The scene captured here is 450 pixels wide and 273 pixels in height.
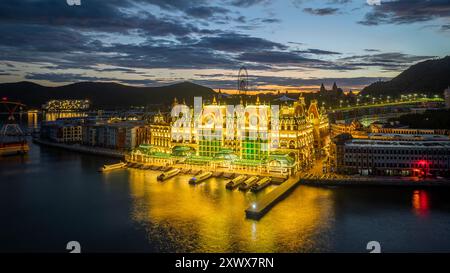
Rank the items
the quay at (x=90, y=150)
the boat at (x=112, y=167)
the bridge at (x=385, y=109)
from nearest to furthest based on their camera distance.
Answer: the boat at (x=112, y=167) < the quay at (x=90, y=150) < the bridge at (x=385, y=109)

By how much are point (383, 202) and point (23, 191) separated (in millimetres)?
7836

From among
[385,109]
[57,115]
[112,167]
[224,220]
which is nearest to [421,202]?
[224,220]

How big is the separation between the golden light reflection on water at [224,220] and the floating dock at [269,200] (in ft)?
0.37

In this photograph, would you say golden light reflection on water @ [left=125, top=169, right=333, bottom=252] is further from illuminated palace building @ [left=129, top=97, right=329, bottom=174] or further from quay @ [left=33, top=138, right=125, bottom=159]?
quay @ [left=33, top=138, right=125, bottom=159]

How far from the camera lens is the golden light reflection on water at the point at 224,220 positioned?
5.70m

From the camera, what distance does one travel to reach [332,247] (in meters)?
5.56

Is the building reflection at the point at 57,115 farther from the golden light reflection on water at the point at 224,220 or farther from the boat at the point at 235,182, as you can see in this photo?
the golden light reflection on water at the point at 224,220

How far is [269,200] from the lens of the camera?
300 inches

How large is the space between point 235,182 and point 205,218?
2.73 metres

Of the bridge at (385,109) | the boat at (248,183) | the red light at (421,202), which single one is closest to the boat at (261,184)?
the boat at (248,183)

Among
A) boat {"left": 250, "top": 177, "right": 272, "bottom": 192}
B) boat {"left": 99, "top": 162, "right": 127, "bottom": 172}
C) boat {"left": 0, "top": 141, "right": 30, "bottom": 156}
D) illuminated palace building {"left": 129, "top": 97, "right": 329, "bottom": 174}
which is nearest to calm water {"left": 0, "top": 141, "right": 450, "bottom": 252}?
boat {"left": 250, "top": 177, "right": 272, "bottom": 192}

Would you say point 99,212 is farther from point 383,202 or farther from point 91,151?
point 91,151

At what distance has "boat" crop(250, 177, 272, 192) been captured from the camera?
906cm
